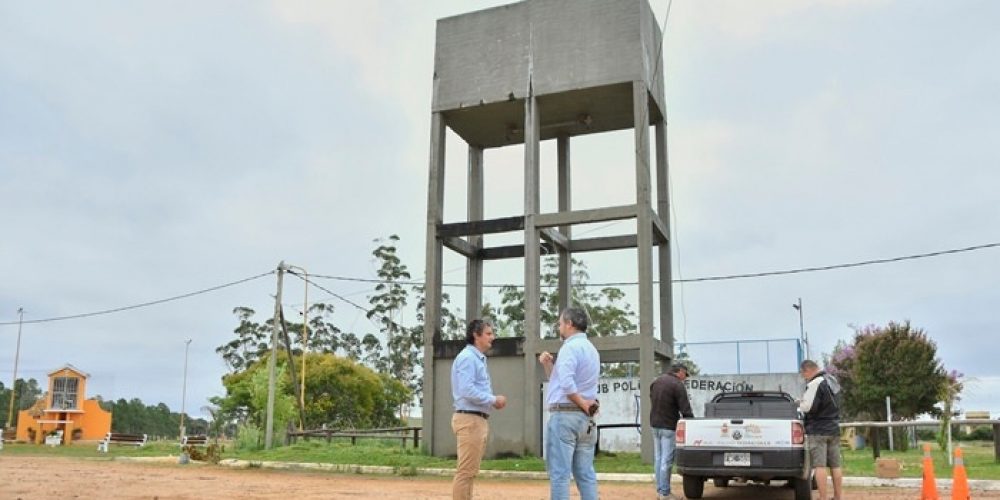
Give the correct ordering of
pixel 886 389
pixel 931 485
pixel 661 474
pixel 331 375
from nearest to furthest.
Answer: pixel 931 485 < pixel 661 474 < pixel 886 389 < pixel 331 375

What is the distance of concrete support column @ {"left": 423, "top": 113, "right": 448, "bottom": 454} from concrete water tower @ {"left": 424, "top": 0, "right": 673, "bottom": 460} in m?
0.03

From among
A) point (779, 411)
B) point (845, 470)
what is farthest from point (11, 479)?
point (845, 470)

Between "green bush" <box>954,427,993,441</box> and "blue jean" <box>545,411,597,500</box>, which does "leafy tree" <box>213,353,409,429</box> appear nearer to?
"green bush" <box>954,427,993,441</box>

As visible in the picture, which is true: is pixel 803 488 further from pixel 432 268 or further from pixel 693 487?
pixel 432 268

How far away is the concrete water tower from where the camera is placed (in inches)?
790

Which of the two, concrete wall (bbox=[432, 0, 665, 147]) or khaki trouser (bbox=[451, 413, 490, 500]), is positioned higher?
concrete wall (bbox=[432, 0, 665, 147])

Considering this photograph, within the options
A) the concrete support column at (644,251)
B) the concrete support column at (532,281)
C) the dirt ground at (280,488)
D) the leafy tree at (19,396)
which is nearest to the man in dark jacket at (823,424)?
the dirt ground at (280,488)

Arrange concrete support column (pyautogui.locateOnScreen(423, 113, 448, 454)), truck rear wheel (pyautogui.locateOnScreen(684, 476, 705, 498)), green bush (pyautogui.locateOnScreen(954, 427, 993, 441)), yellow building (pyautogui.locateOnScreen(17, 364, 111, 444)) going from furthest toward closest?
yellow building (pyautogui.locateOnScreen(17, 364, 111, 444)) < green bush (pyautogui.locateOnScreen(954, 427, 993, 441)) < concrete support column (pyautogui.locateOnScreen(423, 113, 448, 454)) < truck rear wheel (pyautogui.locateOnScreen(684, 476, 705, 498))

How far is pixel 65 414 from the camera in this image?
176ft

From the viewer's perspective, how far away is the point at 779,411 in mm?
11836

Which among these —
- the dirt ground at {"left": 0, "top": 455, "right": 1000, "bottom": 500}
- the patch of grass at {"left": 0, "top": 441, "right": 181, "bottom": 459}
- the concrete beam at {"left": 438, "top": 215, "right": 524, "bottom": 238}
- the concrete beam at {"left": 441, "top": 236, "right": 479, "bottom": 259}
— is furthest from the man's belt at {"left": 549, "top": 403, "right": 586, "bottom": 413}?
the patch of grass at {"left": 0, "top": 441, "right": 181, "bottom": 459}

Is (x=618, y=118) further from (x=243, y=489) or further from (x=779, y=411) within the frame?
(x=243, y=489)

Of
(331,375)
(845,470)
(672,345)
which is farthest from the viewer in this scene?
(331,375)

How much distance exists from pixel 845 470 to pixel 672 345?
551cm
